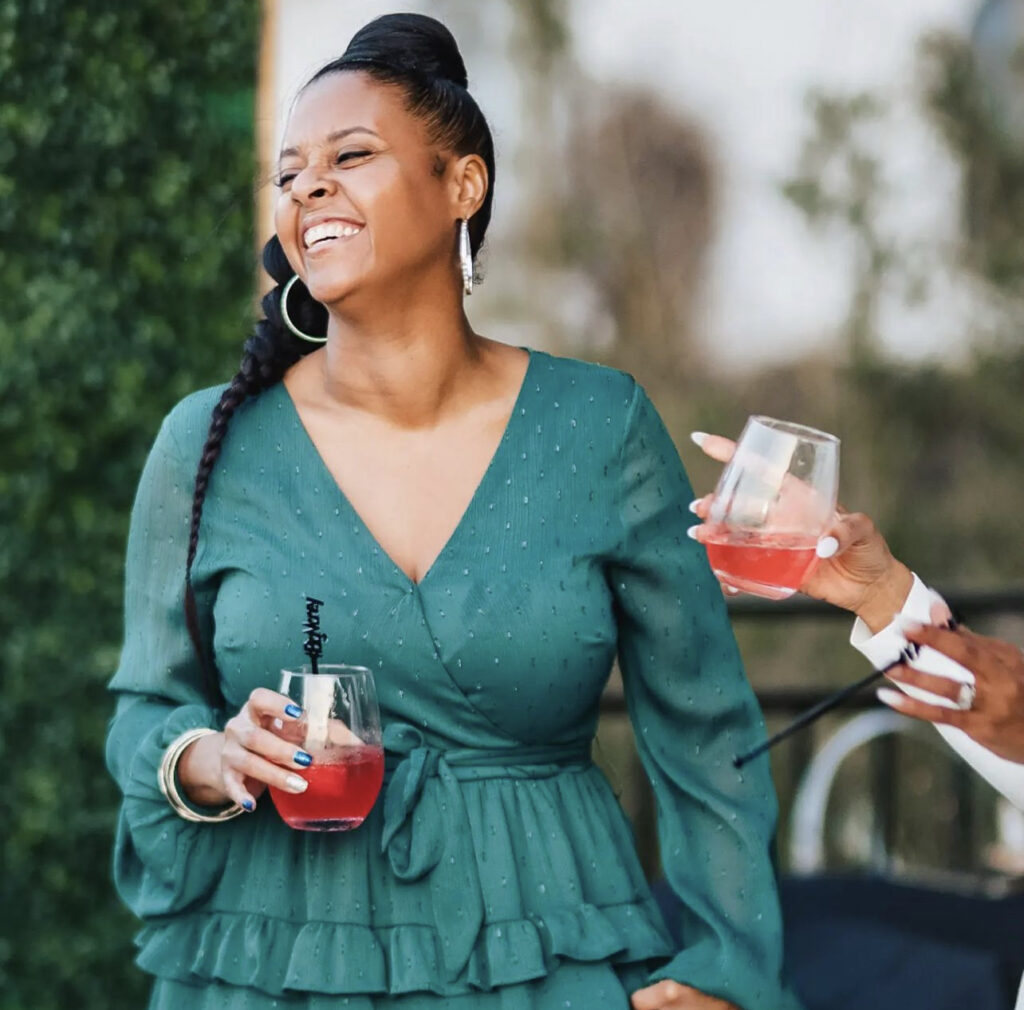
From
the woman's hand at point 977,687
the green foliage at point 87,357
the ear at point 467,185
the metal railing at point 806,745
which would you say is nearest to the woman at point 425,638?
the ear at point 467,185

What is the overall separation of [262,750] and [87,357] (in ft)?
5.91

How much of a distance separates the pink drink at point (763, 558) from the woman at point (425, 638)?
0.25 metres

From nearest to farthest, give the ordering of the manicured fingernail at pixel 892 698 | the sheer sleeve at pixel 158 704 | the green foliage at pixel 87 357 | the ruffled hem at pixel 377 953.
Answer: the manicured fingernail at pixel 892 698 → the ruffled hem at pixel 377 953 → the sheer sleeve at pixel 158 704 → the green foliage at pixel 87 357

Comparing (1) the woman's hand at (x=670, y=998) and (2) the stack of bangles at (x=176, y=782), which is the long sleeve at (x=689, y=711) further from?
(2) the stack of bangles at (x=176, y=782)

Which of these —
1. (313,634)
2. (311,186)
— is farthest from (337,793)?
(311,186)

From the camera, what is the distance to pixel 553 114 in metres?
6.93

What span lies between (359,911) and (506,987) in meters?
0.19

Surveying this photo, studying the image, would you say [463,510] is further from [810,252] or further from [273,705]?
[810,252]

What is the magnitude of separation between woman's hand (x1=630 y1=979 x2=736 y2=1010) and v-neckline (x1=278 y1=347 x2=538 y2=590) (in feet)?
1.83

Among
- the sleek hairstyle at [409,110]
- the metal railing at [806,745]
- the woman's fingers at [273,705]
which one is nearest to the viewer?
the woman's fingers at [273,705]

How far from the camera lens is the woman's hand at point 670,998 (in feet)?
6.55

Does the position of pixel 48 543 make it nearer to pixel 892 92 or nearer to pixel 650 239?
pixel 650 239

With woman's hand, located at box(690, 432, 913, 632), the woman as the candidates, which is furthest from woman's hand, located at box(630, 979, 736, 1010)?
woman's hand, located at box(690, 432, 913, 632)

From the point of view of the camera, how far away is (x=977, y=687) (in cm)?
172
